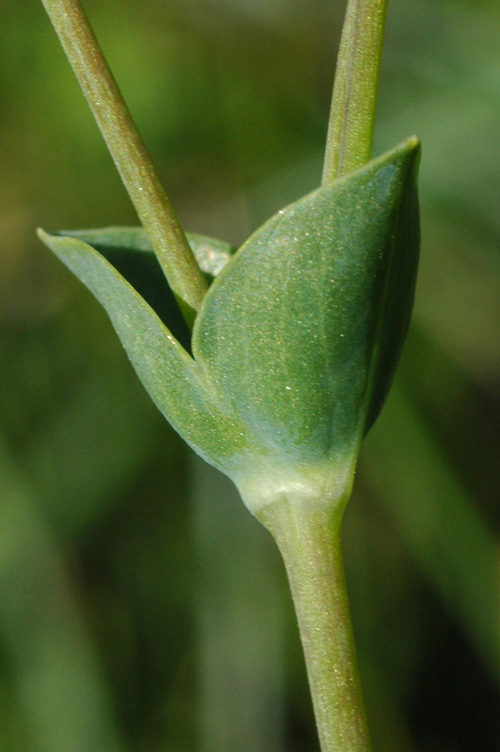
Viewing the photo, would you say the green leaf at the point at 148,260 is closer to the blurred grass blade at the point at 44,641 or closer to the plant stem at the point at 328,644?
the plant stem at the point at 328,644

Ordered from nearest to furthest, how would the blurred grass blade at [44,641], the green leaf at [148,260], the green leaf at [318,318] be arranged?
the green leaf at [318,318]
the green leaf at [148,260]
the blurred grass blade at [44,641]

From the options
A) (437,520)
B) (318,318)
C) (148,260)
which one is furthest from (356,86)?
(437,520)

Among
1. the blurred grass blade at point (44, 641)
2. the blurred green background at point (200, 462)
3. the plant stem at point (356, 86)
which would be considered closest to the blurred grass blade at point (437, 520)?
the blurred green background at point (200, 462)

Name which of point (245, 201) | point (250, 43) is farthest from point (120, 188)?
point (250, 43)

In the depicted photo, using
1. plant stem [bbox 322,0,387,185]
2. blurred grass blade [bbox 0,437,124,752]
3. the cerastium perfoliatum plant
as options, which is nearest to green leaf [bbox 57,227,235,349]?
the cerastium perfoliatum plant

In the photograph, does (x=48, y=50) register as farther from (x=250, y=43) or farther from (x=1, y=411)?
(x=1, y=411)

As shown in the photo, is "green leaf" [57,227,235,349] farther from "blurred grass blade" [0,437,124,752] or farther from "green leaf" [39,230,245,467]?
"blurred grass blade" [0,437,124,752]
